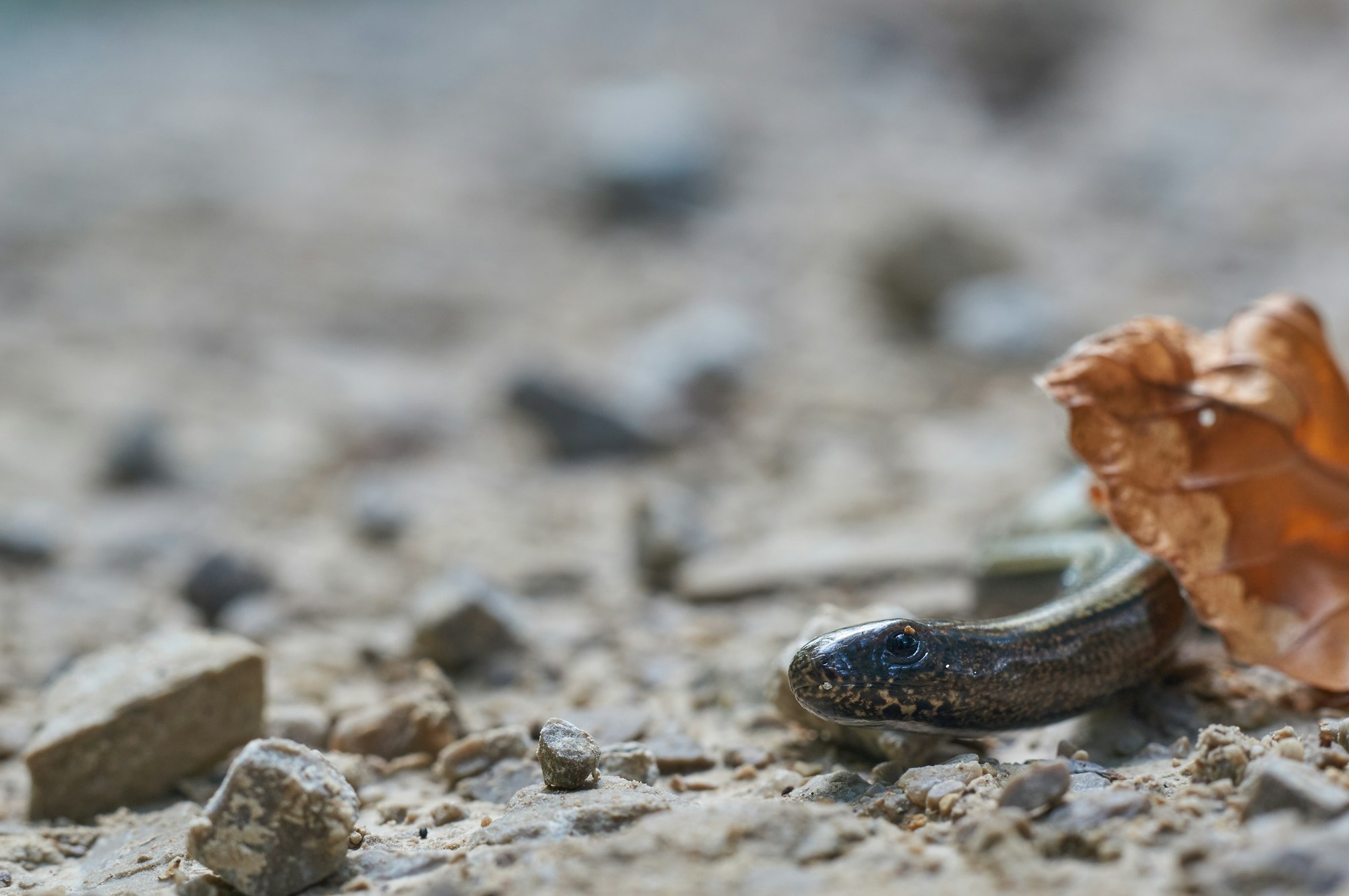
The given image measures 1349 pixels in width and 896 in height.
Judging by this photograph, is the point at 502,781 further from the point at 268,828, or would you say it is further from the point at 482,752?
the point at 268,828

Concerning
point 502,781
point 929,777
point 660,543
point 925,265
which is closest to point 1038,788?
point 929,777

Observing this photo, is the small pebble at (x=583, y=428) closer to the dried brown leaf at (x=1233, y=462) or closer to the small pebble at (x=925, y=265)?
the small pebble at (x=925, y=265)

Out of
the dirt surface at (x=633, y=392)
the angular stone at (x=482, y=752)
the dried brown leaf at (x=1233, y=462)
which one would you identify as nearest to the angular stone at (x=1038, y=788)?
the dirt surface at (x=633, y=392)

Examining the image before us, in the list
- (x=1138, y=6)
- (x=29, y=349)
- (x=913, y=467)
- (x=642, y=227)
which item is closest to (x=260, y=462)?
(x=29, y=349)

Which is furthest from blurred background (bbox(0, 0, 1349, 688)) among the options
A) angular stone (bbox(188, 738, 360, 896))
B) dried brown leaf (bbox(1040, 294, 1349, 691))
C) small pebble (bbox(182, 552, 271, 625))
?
angular stone (bbox(188, 738, 360, 896))

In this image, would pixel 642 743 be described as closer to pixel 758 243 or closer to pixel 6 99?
pixel 758 243

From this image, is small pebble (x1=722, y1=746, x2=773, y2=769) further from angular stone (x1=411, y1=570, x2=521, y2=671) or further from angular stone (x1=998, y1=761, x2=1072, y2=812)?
angular stone (x1=411, y1=570, x2=521, y2=671)
